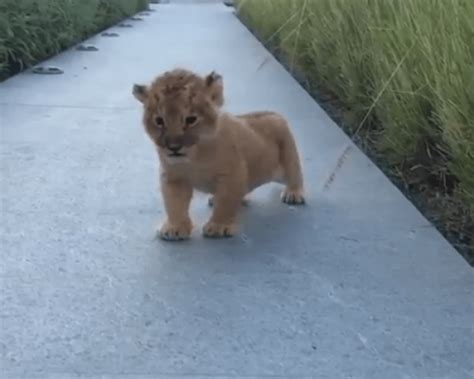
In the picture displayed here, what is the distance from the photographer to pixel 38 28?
9.01 meters

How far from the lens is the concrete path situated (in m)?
2.48

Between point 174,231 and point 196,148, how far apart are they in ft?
0.93

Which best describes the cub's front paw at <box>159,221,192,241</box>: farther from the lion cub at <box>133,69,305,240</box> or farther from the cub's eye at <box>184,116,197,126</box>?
the cub's eye at <box>184,116,197,126</box>

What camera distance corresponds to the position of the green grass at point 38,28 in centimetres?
805

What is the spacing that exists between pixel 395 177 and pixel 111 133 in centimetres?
152

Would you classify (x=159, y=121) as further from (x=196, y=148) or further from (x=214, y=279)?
(x=214, y=279)

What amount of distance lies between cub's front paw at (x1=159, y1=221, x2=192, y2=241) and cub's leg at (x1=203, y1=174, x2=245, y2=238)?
0.07m

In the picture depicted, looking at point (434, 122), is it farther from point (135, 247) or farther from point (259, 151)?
point (135, 247)

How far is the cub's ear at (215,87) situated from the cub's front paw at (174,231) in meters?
0.41

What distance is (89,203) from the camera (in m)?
3.90

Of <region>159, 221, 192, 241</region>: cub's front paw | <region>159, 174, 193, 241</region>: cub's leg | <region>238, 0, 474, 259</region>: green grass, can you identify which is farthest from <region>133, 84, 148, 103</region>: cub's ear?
<region>238, 0, 474, 259</region>: green grass

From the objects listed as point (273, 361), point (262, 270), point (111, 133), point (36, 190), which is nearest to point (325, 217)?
point (262, 270)

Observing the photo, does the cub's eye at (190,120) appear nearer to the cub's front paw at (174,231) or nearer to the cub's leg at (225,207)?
the cub's leg at (225,207)

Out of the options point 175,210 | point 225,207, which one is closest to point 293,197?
point 225,207
